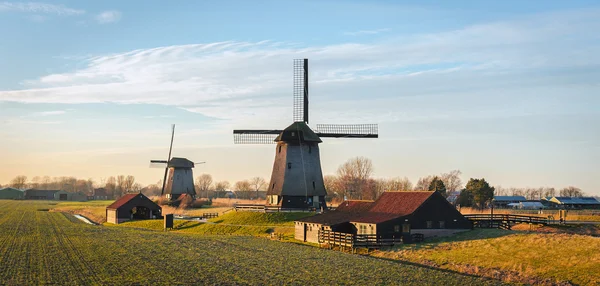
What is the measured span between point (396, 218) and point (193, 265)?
19.5 metres

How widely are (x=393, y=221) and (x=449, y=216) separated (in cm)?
573

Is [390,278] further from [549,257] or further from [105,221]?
[105,221]

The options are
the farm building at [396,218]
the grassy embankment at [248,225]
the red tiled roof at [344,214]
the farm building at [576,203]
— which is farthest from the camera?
the farm building at [576,203]

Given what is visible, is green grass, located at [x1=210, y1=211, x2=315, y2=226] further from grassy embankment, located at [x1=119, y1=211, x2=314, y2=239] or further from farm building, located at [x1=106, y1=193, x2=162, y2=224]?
farm building, located at [x1=106, y1=193, x2=162, y2=224]

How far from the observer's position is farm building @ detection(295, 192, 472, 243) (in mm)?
51000

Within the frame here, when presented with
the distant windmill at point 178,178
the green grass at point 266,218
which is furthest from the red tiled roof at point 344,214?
the distant windmill at point 178,178

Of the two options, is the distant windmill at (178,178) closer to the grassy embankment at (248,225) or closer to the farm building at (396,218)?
the grassy embankment at (248,225)

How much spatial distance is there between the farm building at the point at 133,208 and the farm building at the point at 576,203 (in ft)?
234

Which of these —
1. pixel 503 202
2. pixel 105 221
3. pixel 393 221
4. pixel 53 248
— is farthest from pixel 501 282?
pixel 503 202

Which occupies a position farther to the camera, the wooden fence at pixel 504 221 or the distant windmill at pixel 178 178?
the distant windmill at pixel 178 178

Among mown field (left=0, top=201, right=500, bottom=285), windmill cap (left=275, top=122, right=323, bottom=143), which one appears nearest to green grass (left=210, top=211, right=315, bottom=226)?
windmill cap (left=275, top=122, right=323, bottom=143)

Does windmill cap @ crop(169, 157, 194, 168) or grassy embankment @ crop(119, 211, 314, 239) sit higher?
windmill cap @ crop(169, 157, 194, 168)

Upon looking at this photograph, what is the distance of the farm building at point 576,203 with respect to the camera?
358ft

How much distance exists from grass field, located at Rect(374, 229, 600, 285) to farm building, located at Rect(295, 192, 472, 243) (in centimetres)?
259
